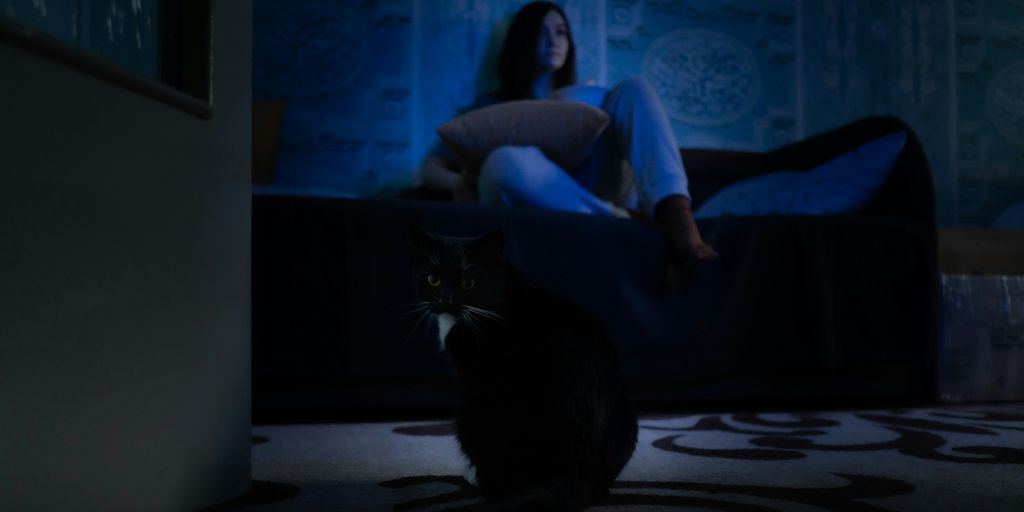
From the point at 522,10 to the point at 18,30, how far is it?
2.68 metres

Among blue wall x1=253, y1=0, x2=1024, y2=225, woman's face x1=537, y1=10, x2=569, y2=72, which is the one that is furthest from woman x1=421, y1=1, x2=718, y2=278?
blue wall x1=253, y1=0, x2=1024, y2=225

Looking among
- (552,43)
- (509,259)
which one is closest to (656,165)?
(509,259)

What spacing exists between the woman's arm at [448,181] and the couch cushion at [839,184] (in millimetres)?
827

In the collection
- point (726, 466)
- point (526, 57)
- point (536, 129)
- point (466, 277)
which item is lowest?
point (726, 466)

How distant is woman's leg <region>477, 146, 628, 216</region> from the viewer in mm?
1773

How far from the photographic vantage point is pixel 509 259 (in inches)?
64.0

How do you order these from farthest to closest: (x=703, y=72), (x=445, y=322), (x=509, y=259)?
(x=703, y=72) → (x=509, y=259) → (x=445, y=322)

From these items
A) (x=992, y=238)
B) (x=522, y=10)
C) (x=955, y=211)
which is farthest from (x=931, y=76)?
(x=522, y=10)

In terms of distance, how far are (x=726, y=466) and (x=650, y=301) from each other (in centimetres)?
67

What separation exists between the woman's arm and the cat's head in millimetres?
1266

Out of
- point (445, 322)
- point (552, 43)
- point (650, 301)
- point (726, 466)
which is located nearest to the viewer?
point (445, 322)

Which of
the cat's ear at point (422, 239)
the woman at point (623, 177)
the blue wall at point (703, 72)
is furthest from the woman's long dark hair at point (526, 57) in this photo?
the cat's ear at point (422, 239)

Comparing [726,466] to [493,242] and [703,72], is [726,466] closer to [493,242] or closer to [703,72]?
[493,242]

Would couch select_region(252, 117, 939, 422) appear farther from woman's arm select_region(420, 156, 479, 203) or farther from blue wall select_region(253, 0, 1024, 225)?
blue wall select_region(253, 0, 1024, 225)
